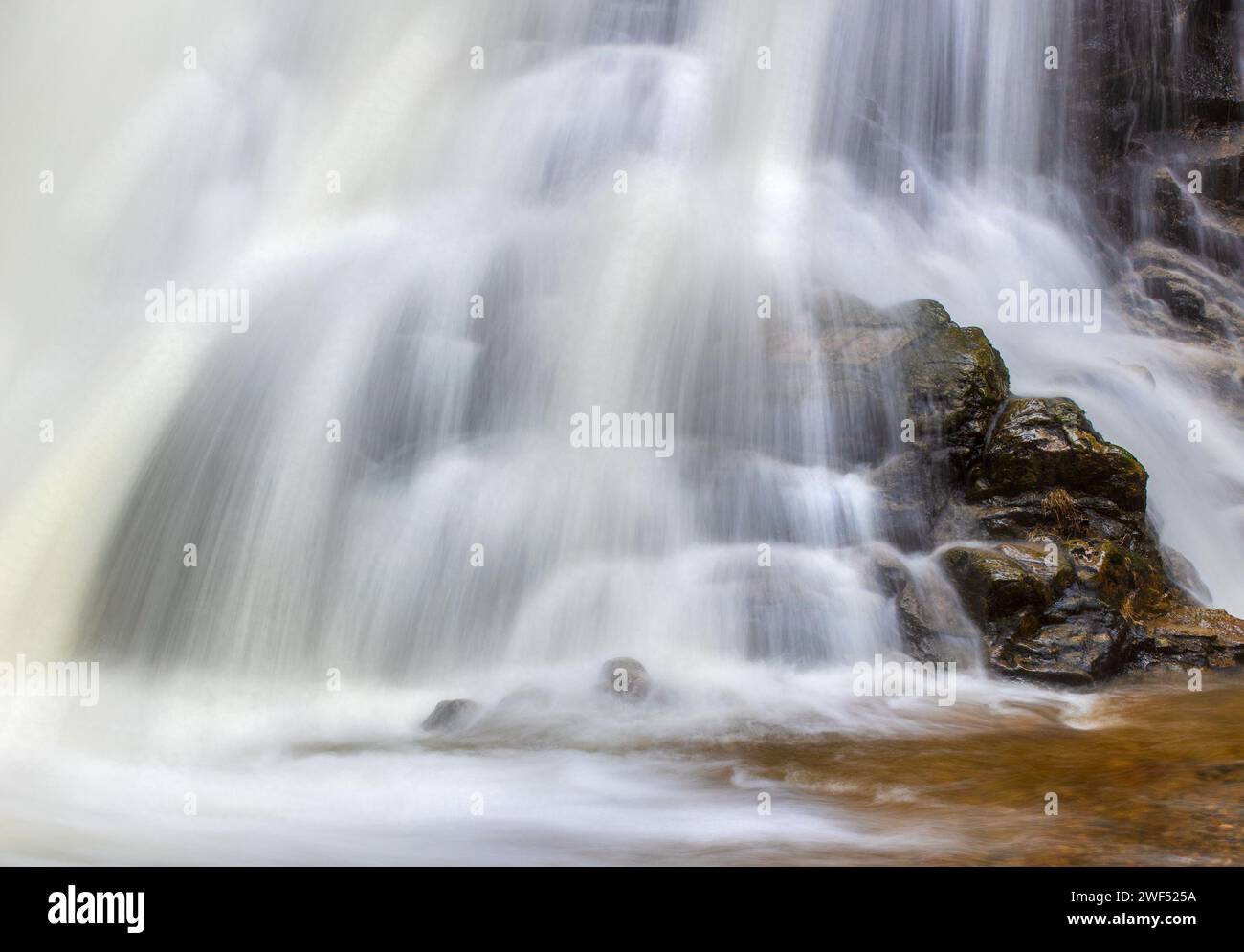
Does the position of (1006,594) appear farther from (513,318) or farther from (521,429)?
(513,318)

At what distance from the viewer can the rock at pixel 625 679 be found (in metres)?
7.36

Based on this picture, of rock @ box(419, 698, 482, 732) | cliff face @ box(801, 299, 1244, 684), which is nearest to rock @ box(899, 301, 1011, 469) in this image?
cliff face @ box(801, 299, 1244, 684)

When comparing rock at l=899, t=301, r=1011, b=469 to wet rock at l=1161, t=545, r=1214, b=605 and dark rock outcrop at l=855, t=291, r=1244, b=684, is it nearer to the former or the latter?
dark rock outcrop at l=855, t=291, r=1244, b=684

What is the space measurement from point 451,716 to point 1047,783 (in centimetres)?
334

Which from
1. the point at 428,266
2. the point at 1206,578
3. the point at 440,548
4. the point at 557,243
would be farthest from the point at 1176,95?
the point at 440,548

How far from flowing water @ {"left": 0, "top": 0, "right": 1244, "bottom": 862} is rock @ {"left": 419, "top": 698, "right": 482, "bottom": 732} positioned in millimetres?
129

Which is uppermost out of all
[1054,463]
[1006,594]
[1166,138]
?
[1166,138]

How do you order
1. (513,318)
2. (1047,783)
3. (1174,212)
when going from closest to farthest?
(1047,783)
(513,318)
(1174,212)

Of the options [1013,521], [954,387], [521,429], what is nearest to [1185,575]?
[1013,521]

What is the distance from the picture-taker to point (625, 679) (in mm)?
7422

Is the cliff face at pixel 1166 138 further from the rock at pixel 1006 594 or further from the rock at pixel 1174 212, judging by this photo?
the rock at pixel 1006 594

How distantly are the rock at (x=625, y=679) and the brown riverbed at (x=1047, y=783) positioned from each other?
38.4 inches
